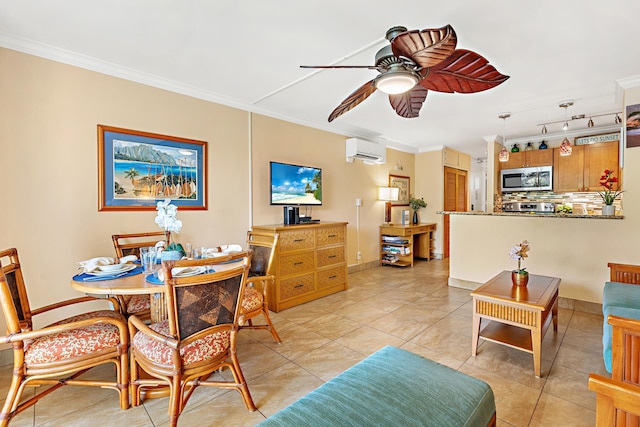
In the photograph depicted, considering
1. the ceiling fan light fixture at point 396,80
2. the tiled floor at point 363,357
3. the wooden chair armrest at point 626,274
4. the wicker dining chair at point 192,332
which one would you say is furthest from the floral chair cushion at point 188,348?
the wooden chair armrest at point 626,274

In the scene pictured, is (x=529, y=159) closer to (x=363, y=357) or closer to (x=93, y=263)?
(x=363, y=357)

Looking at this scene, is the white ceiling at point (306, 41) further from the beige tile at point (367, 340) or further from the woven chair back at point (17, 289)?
the beige tile at point (367, 340)

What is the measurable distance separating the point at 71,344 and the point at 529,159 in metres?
6.82

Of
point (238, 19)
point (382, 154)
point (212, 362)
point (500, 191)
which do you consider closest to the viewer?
point (212, 362)

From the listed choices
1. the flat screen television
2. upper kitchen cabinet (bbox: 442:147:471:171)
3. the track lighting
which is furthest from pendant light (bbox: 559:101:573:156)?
the flat screen television

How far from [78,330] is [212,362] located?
84 cm

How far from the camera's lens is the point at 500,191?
5.78 metres

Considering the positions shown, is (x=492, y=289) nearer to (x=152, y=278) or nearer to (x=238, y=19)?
(x=152, y=278)

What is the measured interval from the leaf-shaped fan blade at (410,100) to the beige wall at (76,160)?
2.02 m

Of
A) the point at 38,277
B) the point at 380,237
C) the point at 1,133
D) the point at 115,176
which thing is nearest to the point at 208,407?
the point at 38,277

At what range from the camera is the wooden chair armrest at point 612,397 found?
0.86m

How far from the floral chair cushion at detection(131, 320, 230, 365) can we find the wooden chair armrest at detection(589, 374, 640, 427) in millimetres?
1635

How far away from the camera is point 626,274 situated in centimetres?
260

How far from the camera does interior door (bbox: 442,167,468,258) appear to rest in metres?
6.45
